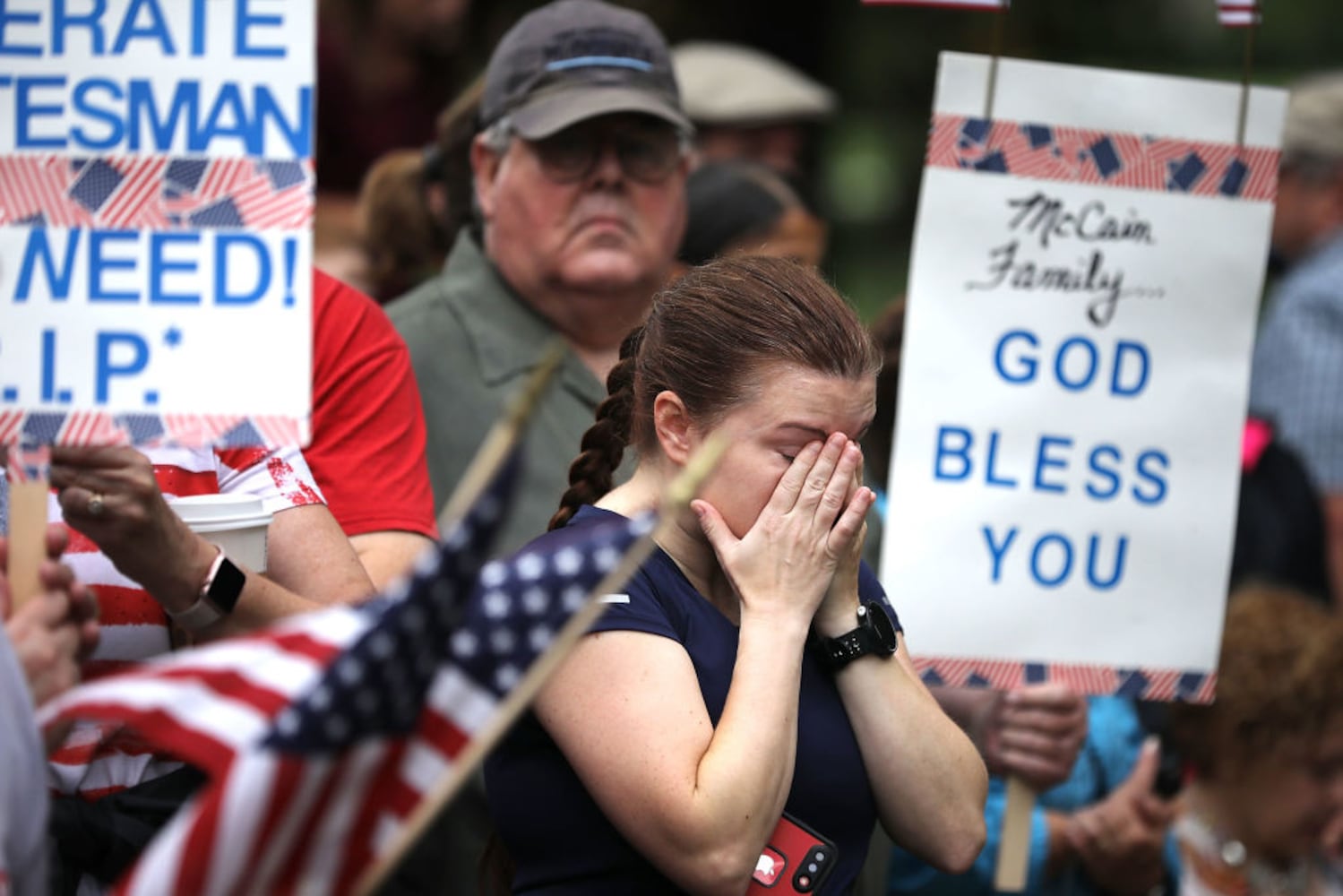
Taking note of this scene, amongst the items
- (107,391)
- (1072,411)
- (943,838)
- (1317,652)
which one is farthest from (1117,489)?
(107,391)

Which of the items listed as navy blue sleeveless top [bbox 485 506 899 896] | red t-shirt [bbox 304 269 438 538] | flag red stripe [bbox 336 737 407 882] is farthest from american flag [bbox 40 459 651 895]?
red t-shirt [bbox 304 269 438 538]

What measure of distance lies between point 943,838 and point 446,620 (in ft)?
3.95

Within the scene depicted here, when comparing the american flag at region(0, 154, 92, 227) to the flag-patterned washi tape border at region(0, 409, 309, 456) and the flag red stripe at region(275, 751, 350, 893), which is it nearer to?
the flag-patterned washi tape border at region(0, 409, 309, 456)

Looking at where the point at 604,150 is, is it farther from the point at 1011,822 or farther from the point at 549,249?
the point at 1011,822

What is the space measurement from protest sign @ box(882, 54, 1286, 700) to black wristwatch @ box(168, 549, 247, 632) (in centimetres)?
155

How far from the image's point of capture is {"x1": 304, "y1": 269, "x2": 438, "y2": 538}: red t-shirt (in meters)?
3.34

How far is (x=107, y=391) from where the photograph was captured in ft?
9.49

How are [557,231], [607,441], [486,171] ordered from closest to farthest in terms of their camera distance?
[607,441], [557,231], [486,171]

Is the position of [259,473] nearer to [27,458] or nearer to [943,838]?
[27,458]

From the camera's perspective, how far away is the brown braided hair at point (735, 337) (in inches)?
114

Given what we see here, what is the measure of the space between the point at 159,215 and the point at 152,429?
0.34 metres

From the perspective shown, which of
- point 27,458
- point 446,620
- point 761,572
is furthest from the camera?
point 761,572

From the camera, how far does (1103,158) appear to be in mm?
4008

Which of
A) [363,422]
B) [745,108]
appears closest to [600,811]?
[363,422]
